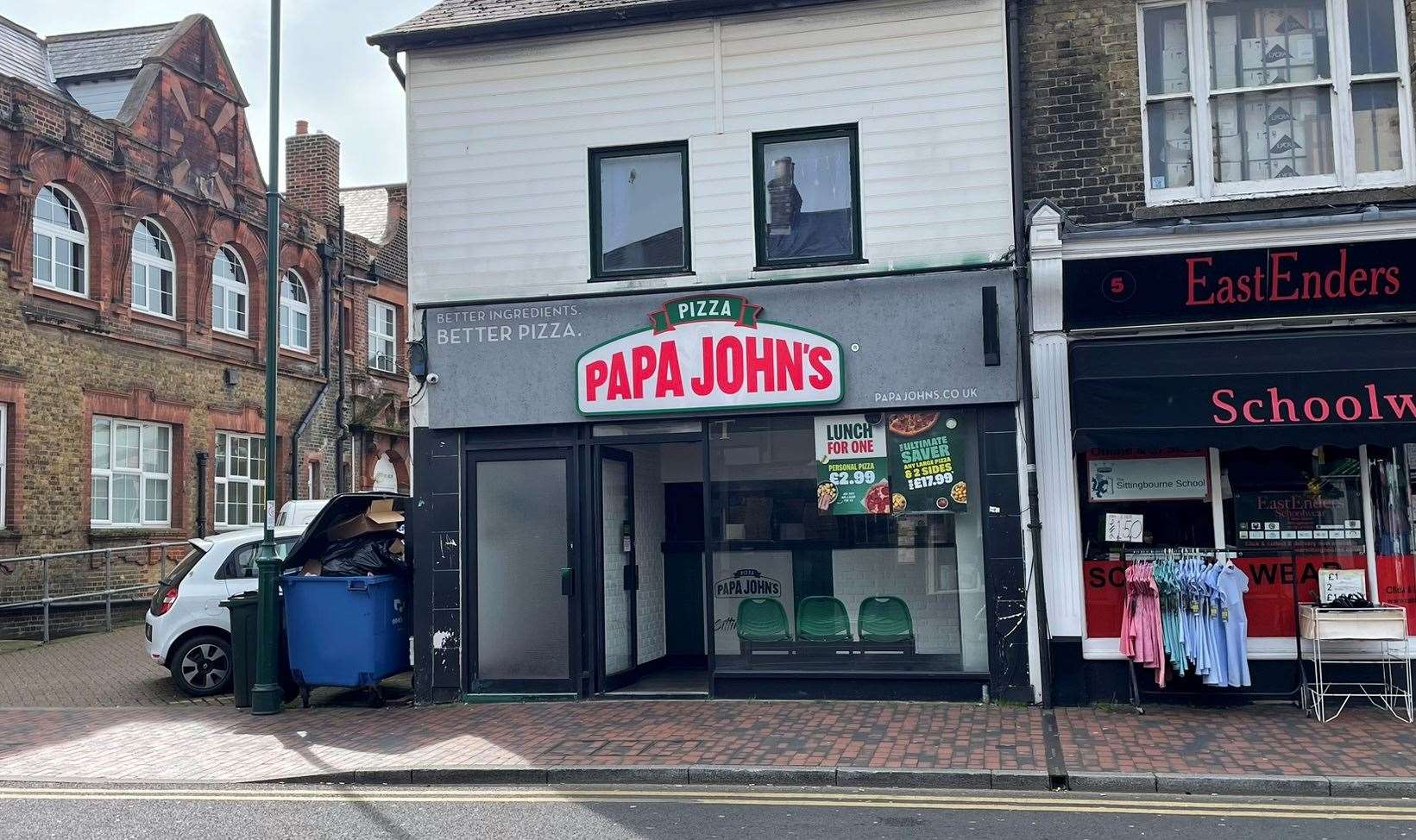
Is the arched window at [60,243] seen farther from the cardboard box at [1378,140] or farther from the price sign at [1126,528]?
the cardboard box at [1378,140]

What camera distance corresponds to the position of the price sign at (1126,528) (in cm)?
1054

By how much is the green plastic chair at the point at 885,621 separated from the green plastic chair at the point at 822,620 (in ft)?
0.54

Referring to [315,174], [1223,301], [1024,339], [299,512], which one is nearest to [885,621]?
[1024,339]

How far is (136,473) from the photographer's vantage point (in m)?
21.2

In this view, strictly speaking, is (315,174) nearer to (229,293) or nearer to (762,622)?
(229,293)

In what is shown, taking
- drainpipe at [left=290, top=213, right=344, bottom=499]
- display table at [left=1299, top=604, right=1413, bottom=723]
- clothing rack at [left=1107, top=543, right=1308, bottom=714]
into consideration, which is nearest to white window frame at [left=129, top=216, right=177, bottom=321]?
drainpipe at [left=290, top=213, right=344, bottom=499]

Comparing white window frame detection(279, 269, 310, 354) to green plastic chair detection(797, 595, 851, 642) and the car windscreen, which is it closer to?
the car windscreen

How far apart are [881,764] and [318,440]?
68.6 feet

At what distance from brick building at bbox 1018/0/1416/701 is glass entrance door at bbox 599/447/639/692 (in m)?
4.07

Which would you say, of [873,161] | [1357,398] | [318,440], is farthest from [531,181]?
[318,440]

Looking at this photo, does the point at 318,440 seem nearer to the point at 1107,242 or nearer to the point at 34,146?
the point at 34,146

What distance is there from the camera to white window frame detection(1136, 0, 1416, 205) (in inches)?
415

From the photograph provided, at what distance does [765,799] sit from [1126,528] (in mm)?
4516

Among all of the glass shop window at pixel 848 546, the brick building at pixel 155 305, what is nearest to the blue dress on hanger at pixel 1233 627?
the glass shop window at pixel 848 546
